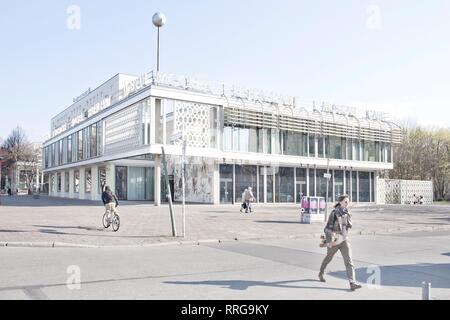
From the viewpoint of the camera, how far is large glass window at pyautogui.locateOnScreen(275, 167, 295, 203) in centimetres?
4328

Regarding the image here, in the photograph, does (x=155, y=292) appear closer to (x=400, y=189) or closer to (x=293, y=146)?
(x=293, y=146)

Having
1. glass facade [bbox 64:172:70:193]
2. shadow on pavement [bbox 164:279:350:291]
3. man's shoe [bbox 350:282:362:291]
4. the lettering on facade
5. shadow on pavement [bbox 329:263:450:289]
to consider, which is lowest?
shadow on pavement [bbox 329:263:450:289]

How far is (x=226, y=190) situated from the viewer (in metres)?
39.8

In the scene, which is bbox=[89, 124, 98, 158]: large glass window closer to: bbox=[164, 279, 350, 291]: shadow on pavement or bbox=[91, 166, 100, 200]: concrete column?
bbox=[91, 166, 100, 200]: concrete column

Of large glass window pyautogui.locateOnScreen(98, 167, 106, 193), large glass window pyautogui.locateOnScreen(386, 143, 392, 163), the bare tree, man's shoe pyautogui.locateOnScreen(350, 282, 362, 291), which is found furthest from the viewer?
the bare tree

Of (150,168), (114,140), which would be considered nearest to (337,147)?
(150,168)

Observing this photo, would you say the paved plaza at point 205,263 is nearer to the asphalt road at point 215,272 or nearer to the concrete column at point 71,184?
the asphalt road at point 215,272

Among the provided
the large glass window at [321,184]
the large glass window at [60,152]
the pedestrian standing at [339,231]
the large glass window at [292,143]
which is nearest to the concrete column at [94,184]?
the large glass window at [60,152]

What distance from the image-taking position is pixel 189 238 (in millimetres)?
15258

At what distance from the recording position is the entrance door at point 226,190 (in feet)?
130

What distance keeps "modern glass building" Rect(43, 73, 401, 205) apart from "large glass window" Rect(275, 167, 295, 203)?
94 mm

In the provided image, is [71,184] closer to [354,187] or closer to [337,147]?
[337,147]

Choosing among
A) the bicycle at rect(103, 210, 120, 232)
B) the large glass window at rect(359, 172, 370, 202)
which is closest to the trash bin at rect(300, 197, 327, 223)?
the bicycle at rect(103, 210, 120, 232)

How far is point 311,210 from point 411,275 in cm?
1294
